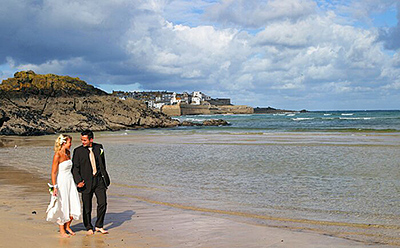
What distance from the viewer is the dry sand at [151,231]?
19.0ft

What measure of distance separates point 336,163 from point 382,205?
7.21 metres

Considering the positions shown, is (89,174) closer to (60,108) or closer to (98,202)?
(98,202)

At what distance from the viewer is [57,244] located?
5695 mm

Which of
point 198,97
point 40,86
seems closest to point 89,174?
point 40,86

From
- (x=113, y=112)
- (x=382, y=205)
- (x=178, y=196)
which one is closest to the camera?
(x=382, y=205)

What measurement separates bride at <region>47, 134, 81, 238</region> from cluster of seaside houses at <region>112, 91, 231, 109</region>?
138715 mm

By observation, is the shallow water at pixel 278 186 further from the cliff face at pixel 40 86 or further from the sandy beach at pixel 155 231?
the cliff face at pixel 40 86

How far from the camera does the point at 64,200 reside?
6.20 m

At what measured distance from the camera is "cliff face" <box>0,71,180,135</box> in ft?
149

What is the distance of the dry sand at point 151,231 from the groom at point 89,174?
31cm

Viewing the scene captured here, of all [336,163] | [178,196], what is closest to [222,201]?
[178,196]

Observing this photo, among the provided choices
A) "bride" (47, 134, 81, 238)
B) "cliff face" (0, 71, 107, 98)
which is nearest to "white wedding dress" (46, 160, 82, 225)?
"bride" (47, 134, 81, 238)

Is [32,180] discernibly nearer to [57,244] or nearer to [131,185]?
[131,185]

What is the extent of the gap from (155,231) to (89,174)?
1.42m
